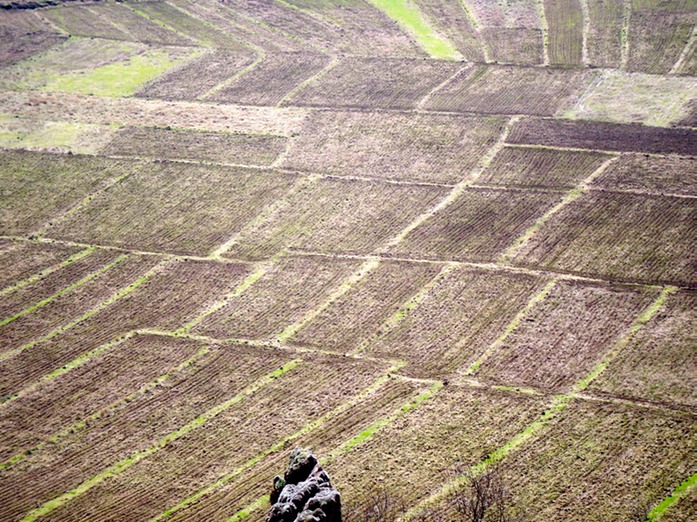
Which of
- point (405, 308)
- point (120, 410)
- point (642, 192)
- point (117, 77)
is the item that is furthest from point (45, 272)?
point (642, 192)

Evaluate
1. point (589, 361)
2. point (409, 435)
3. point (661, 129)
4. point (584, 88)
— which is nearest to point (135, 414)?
point (409, 435)

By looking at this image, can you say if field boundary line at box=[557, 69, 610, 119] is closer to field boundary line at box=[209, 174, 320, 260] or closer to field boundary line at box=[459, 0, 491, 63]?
field boundary line at box=[459, 0, 491, 63]

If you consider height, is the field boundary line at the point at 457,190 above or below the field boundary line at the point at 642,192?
above

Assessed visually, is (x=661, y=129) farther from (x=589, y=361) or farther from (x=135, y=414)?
(x=135, y=414)

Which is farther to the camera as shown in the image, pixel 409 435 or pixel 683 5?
pixel 683 5

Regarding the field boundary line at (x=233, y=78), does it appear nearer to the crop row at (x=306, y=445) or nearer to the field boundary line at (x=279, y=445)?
the field boundary line at (x=279, y=445)

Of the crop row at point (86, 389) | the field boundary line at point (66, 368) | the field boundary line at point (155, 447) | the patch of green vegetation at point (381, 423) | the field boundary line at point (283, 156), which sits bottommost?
the patch of green vegetation at point (381, 423)

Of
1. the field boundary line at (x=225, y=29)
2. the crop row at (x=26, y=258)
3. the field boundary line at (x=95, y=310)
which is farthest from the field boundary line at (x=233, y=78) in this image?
the field boundary line at (x=95, y=310)

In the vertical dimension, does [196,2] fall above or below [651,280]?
above
